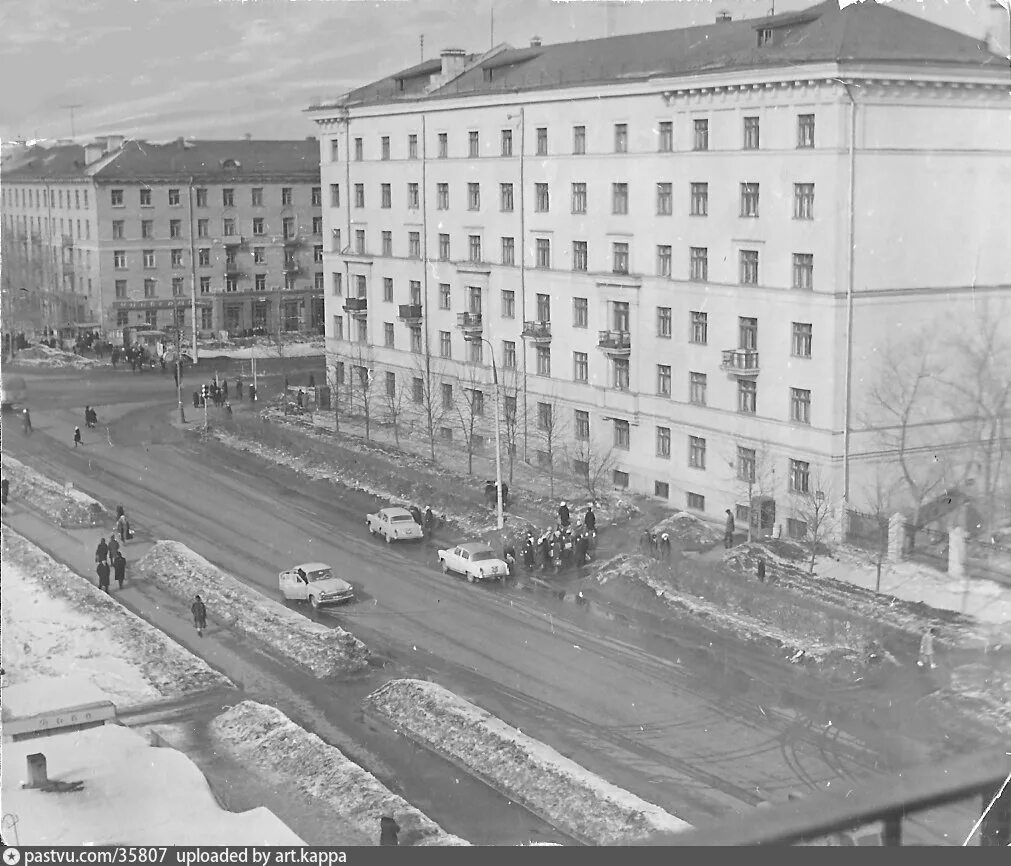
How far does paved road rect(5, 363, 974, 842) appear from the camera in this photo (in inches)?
246

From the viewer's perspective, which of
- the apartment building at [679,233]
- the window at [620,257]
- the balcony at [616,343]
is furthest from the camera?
the window at [620,257]

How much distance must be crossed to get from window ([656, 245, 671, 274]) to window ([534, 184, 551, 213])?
120cm

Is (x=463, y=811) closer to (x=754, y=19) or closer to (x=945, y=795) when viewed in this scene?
(x=945, y=795)

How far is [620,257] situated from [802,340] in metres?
2.00

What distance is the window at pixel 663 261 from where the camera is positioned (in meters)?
10.7

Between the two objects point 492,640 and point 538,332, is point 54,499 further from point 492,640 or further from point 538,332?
point 538,332

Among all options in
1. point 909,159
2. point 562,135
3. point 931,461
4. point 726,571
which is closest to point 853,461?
point 931,461

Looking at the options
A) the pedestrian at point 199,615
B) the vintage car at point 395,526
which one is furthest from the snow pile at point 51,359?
the pedestrian at point 199,615

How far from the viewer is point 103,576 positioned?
8.41m

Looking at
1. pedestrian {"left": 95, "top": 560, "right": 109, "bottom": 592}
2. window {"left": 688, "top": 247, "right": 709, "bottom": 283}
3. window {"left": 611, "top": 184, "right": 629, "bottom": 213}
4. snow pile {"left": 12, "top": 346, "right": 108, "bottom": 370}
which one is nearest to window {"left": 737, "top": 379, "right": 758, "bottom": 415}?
window {"left": 688, "top": 247, "right": 709, "bottom": 283}

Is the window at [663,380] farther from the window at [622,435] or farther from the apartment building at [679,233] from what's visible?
the window at [622,435]

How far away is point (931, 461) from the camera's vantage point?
30.7ft

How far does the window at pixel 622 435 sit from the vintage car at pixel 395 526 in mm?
1798

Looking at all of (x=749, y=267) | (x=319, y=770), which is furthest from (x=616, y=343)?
(x=319, y=770)
